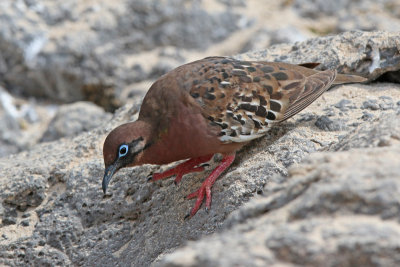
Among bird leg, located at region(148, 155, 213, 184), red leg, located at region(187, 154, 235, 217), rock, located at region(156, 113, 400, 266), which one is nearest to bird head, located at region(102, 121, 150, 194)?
bird leg, located at region(148, 155, 213, 184)

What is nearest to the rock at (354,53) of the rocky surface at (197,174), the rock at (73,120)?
the rocky surface at (197,174)

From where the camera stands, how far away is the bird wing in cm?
498

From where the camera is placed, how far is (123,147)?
189 inches

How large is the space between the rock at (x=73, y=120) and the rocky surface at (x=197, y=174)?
31 millimetres

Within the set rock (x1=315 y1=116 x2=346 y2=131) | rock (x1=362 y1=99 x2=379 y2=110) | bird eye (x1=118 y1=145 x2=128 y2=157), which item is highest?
bird eye (x1=118 y1=145 x2=128 y2=157)

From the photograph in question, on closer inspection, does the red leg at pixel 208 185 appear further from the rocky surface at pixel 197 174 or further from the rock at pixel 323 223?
the rock at pixel 323 223

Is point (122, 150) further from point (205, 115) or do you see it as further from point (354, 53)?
point (354, 53)

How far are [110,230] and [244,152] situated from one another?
1.45 m

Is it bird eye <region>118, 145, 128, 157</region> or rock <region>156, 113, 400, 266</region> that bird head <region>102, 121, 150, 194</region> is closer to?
bird eye <region>118, 145, 128, 157</region>

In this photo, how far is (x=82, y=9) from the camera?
10195mm

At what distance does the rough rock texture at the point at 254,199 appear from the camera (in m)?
2.45

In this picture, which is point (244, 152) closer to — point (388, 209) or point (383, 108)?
point (383, 108)

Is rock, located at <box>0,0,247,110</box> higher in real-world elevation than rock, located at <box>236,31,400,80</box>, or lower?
higher

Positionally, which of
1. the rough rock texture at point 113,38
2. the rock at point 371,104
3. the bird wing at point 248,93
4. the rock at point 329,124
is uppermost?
the rough rock texture at point 113,38
